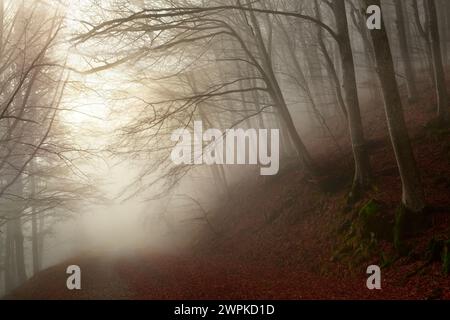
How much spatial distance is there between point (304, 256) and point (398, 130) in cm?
387

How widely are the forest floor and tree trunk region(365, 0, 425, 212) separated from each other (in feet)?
1.67

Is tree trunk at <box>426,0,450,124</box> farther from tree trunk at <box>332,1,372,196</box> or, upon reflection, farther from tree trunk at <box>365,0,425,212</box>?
tree trunk at <box>365,0,425,212</box>

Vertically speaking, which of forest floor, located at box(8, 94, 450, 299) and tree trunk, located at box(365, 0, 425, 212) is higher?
tree trunk, located at box(365, 0, 425, 212)

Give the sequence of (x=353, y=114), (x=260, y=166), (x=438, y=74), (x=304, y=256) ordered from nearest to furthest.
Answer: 1. (x=304, y=256)
2. (x=353, y=114)
3. (x=438, y=74)
4. (x=260, y=166)

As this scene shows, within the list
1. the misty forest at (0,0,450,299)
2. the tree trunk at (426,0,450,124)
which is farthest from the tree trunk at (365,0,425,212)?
the tree trunk at (426,0,450,124)

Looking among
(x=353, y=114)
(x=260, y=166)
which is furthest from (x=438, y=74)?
(x=260, y=166)

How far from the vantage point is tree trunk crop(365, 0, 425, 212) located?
7113 millimetres

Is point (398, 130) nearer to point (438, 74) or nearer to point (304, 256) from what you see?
point (304, 256)

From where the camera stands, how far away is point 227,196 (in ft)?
56.2

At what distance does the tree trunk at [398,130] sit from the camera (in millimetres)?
7113

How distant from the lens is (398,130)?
283 inches

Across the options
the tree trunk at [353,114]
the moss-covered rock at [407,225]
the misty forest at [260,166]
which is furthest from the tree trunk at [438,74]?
the moss-covered rock at [407,225]
